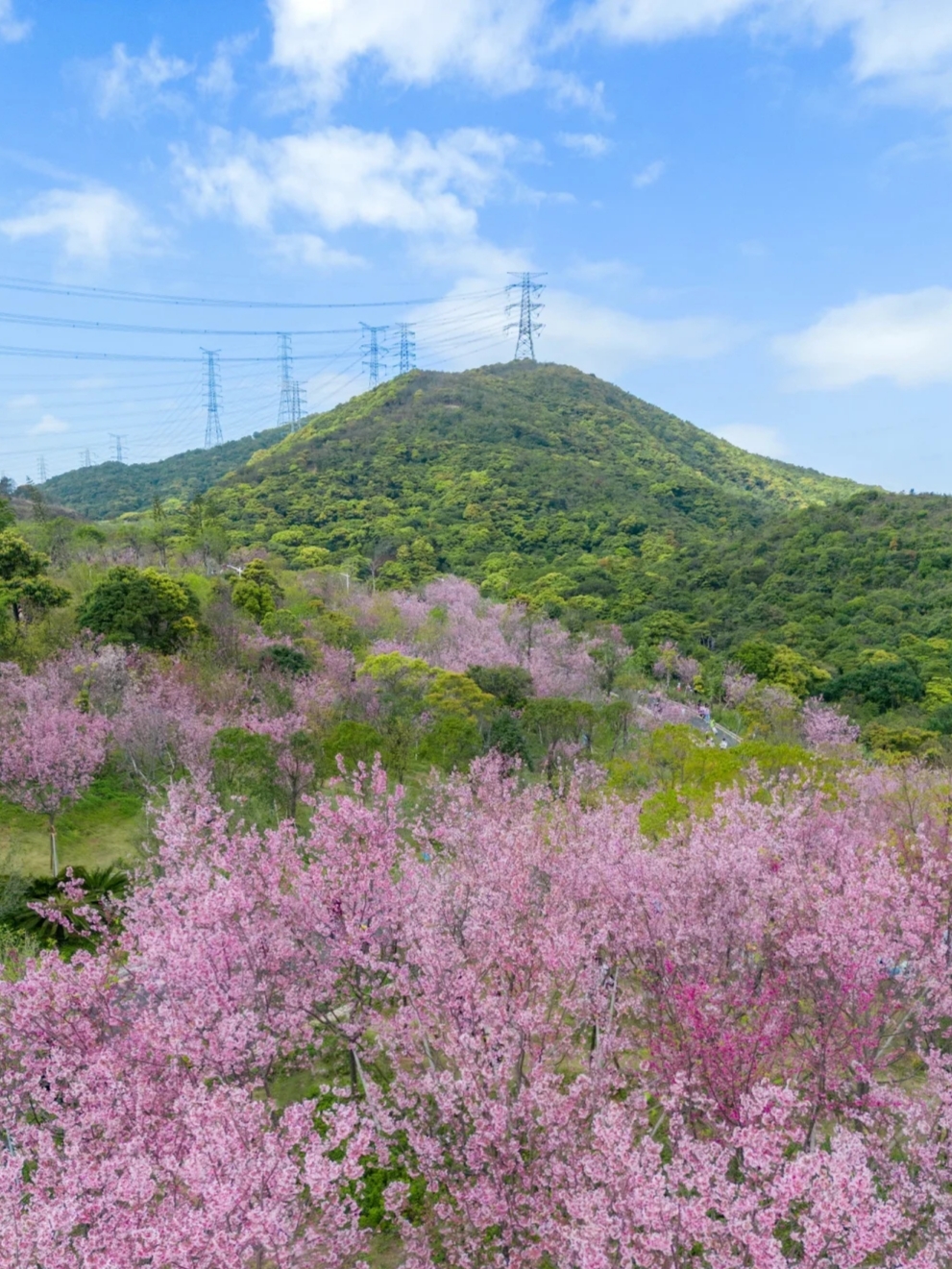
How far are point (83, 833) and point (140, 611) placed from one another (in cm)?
952

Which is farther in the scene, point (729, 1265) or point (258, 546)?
point (258, 546)

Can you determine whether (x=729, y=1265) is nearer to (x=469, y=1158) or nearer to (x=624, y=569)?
(x=469, y=1158)

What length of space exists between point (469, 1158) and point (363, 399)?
104920 mm

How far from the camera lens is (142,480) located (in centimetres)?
9638

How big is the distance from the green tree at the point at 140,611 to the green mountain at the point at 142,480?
172ft

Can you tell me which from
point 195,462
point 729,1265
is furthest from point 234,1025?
point 195,462

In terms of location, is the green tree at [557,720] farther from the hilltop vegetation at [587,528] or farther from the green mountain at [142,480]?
the green mountain at [142,480]

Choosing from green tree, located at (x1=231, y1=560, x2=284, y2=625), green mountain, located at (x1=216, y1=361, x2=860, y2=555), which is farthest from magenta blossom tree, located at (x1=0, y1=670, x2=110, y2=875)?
green mountain, located at (x1=216, y1=361, x2=860, y2=555)

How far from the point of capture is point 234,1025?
764 centimetres

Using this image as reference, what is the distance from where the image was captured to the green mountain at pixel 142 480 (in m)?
84.4

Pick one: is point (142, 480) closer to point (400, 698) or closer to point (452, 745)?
point (400, 698)

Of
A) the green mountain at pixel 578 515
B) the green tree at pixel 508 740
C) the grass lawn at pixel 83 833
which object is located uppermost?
the green mountain at pixel 578 515

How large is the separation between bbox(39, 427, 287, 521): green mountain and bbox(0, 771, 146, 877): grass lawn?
6134 cm

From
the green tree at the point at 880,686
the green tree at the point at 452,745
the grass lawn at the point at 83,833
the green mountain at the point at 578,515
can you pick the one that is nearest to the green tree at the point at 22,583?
the grass lawn at the point at 83,833
